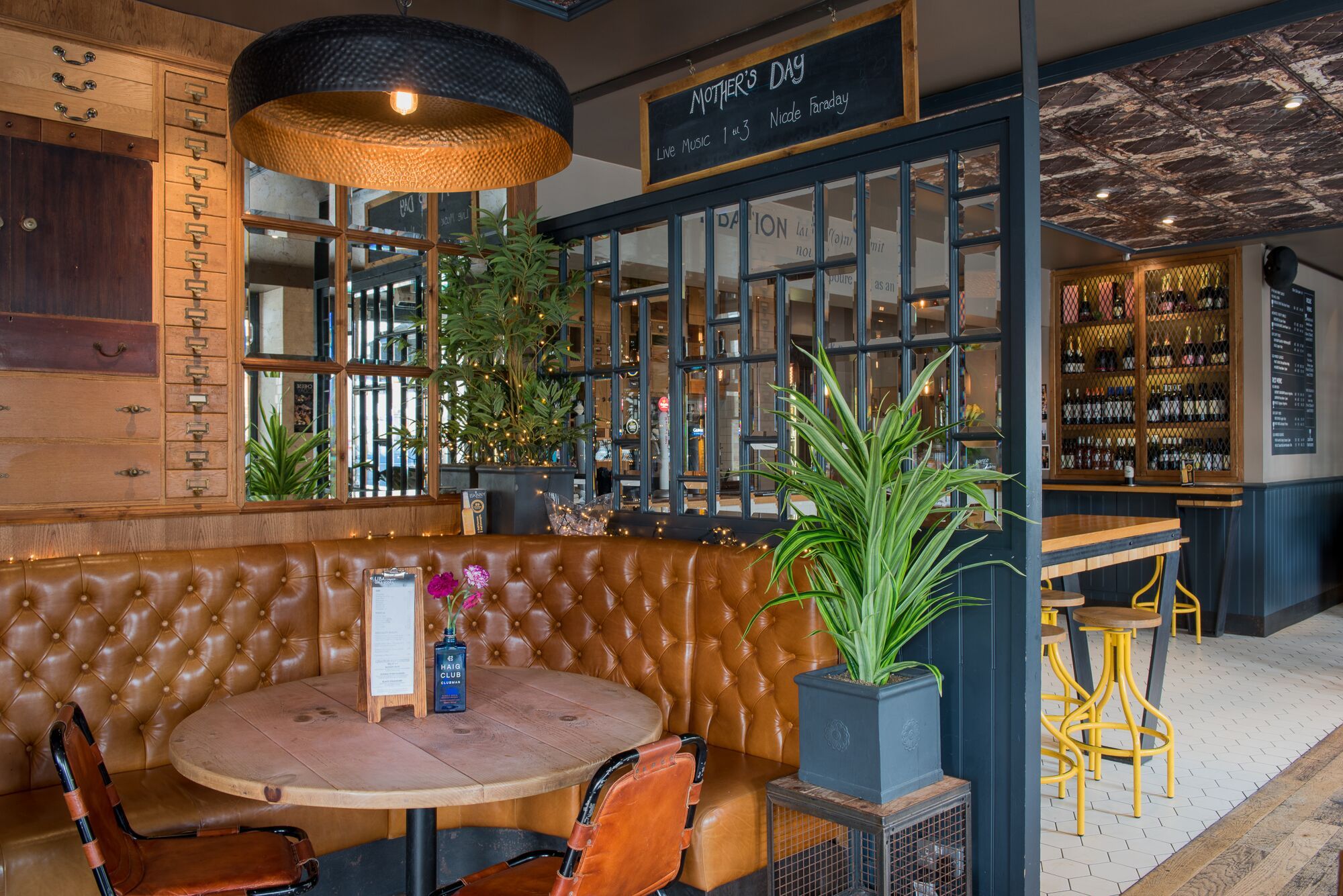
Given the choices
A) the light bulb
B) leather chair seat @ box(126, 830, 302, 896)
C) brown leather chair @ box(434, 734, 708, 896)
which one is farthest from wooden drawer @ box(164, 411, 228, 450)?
brown leather chair @ box(434, 734, 708, 896)

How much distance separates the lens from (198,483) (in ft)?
12.1

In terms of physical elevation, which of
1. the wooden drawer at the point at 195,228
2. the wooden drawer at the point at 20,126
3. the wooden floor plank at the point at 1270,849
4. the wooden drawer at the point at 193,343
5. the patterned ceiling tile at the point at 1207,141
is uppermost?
the patterned ceiling tile at the point at 1207,141

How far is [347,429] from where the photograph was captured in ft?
13.4

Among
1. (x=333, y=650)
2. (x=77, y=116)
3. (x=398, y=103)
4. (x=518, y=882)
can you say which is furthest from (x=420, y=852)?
(x=77, y=116)

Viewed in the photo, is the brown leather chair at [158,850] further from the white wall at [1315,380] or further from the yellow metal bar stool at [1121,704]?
the white wall at [1315,380]

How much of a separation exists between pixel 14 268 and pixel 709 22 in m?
2.80

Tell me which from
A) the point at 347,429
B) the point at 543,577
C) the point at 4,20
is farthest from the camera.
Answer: the point at 347,429

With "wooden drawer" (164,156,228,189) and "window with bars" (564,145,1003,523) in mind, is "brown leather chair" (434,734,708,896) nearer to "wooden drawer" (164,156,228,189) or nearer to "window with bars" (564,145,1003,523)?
"window with bars" (564,145,1003,523)

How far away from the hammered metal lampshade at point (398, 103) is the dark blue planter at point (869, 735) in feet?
5.07

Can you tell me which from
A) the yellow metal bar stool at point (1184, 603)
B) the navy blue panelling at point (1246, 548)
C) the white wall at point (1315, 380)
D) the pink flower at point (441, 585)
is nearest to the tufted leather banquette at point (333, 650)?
the pink flower at point (441, 585)

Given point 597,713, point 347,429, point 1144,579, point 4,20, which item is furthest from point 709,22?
point 1144,579

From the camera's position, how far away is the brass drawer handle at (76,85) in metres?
3.40

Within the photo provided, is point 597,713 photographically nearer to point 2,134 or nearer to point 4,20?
point 2,134

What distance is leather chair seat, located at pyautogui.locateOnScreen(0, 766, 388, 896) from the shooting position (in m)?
2.48
